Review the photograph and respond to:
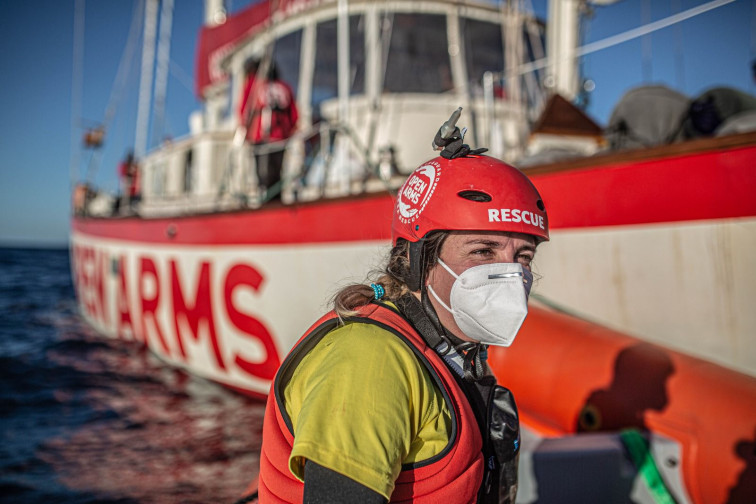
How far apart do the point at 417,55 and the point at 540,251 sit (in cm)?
353

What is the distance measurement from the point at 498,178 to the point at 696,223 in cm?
212

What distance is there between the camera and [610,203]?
313 centimetres

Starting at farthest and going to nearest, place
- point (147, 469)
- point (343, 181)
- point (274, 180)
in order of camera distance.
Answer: point (274, 180), point (343, 181), point (147, 469)

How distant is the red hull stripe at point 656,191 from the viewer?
8.77 ft

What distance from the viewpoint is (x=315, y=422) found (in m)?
0.83

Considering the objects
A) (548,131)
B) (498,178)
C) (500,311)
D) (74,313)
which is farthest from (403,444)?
(74,313)

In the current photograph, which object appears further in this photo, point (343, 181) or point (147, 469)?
point (343, 181)

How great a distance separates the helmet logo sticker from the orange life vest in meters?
0.28

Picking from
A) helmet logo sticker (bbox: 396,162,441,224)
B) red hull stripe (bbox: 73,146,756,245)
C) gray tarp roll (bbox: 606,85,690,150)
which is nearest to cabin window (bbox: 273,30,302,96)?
red hull stripe (bbox: 73,146,756,245)

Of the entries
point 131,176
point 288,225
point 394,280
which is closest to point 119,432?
point 288,225

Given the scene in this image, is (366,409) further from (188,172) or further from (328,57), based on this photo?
(188,172)

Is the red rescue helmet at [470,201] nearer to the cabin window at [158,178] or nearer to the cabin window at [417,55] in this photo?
the cabin window at [417,55]

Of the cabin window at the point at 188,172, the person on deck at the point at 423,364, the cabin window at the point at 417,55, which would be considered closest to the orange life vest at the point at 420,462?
the person on deck at the point at 423,364

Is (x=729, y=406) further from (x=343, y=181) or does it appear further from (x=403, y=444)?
(x=343, y=181)
